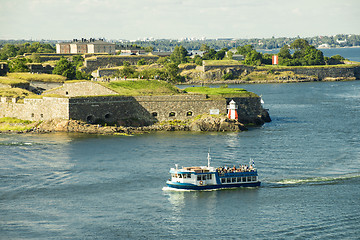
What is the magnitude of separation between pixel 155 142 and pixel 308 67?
139 meters

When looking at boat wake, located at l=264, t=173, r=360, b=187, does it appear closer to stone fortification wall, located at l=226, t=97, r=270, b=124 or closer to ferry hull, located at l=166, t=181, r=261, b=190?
ferry hull, located at l=166, t=181, r=261, b=190

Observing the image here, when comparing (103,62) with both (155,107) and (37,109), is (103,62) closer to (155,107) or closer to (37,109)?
(37,109)

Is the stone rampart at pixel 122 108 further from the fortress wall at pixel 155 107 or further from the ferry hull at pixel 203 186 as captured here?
the ferry hull at pixel 203 186

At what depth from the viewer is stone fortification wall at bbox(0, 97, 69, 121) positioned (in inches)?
2990

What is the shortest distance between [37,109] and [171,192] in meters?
34.8

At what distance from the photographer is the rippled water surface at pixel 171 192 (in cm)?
4100

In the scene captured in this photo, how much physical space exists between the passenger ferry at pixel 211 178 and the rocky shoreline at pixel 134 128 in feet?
81.5

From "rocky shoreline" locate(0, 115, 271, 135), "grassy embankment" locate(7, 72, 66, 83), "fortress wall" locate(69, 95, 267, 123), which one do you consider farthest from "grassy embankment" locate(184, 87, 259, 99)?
"grassy embankment" locate(7, 72, 66, 83)

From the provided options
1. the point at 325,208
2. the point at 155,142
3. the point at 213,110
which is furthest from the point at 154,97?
the point at 325,208

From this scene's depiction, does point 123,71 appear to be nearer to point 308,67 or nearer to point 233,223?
point 233,223

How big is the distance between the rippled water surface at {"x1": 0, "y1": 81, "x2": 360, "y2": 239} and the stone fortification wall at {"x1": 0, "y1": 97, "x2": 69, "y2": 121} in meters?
4.55

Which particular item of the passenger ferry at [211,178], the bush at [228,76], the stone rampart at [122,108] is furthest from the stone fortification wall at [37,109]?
the bush at [228,76]

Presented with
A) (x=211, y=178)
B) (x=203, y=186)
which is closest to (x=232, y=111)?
(x=211, y=178)

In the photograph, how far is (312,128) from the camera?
7906 cm
